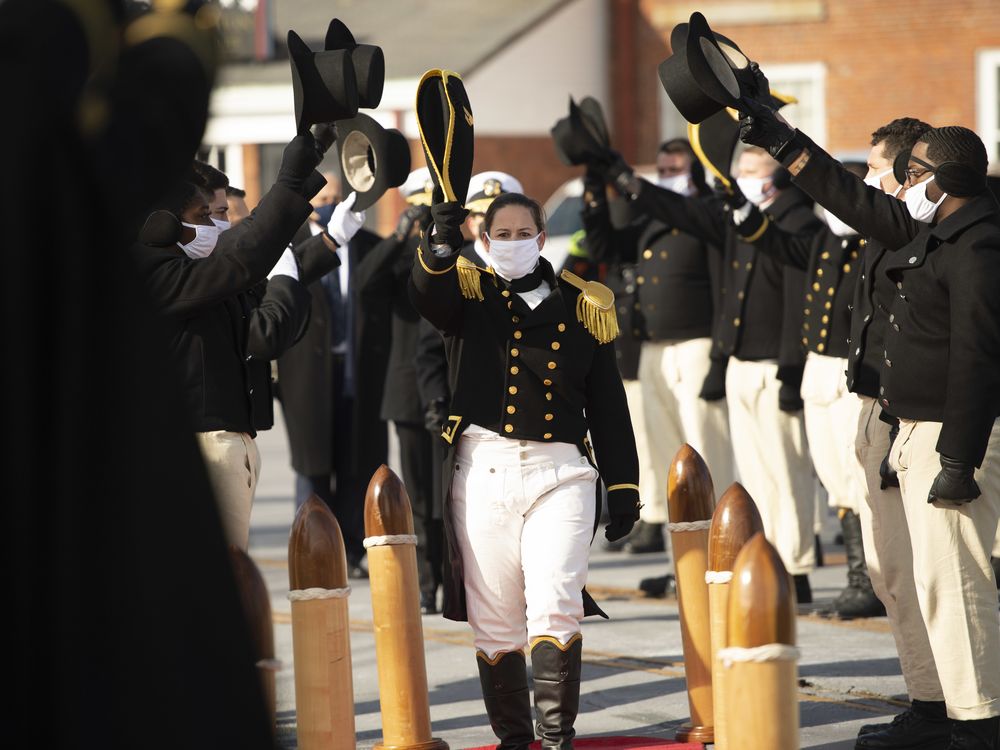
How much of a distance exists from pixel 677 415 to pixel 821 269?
2.03 meters

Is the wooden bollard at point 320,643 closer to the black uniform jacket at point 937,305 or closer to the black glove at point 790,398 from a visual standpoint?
the black uniform jacket at point 937,305

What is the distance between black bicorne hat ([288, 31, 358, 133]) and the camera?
519 centimetres

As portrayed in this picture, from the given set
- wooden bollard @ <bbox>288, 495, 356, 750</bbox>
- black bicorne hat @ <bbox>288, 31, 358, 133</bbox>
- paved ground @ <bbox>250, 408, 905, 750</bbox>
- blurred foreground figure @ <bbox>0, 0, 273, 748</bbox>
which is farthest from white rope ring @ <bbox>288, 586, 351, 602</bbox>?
blurred foreground figure @ <bbox>0, 0, 273, 748</bbox>

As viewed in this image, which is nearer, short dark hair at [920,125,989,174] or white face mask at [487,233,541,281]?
short dark hair at [920,125,989,174]

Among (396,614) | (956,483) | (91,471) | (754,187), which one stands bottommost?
(396,614)

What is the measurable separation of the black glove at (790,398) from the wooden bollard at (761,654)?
4397mm

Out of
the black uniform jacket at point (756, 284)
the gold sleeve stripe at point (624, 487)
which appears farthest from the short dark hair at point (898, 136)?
the black uniform jacket at point (756, 284)

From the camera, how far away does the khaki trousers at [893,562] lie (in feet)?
17.8

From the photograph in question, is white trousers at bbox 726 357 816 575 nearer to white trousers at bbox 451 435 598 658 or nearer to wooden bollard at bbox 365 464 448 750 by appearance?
white trousers at bbox 451 435 598 658

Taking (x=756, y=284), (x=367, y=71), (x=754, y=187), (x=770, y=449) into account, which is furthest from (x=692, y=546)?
(x=754, y=187)

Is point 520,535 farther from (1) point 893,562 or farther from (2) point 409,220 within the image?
(2) point 409,220

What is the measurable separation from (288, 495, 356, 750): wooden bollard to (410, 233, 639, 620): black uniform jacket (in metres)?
0.63

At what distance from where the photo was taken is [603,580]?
8.99 metres

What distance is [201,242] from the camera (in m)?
5.37
